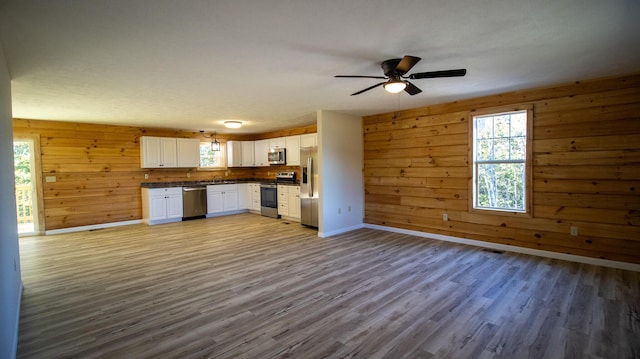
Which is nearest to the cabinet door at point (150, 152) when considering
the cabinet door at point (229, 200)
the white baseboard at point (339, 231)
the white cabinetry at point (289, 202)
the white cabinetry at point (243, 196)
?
the cabinet door at point (229, 200)

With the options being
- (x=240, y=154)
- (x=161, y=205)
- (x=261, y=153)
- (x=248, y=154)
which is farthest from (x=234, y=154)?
(x=161, y=205)

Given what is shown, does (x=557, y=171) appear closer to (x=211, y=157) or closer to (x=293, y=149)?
(x=293, y=149)

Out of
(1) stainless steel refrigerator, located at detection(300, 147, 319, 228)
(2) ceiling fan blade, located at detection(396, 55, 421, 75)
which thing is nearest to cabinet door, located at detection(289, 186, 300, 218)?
(1) stainless steel refrigerator, located at detection(300, 147, 319, 228)

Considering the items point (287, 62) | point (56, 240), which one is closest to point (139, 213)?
point (56, 240)

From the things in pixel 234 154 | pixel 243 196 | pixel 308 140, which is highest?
pixel 308 140

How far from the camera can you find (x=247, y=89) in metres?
4.04

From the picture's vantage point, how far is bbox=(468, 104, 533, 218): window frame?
14.4ft

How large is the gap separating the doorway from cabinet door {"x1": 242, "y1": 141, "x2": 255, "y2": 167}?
4.62 m

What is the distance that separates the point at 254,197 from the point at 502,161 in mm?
6246

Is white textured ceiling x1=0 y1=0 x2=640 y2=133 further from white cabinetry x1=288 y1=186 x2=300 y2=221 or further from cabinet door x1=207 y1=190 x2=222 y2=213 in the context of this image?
cabinet door x1=207 y1=190 x2=222 y2=213

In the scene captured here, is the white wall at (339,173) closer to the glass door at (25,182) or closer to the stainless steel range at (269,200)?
the stainless steel range at (269,200)

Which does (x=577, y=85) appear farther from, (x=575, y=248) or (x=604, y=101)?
(x=575, y=248)

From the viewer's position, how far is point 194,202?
7727mm

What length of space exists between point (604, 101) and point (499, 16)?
292cm
